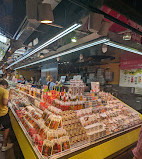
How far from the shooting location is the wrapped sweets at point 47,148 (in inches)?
69.8

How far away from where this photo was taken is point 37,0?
2260mm

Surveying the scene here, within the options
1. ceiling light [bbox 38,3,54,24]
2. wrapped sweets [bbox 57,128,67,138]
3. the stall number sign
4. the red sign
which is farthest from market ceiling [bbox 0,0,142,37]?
the red sign

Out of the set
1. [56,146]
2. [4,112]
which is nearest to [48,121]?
[56,146]

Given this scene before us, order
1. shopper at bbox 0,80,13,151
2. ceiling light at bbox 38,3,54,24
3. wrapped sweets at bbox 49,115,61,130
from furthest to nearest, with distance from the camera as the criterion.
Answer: shopper at bbox 0,80,13,151 → ceiling light at bbox 38,3,54,24 → wrapped sweets at bbox 49,115,61,130

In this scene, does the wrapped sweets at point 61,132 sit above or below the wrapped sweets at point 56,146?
above

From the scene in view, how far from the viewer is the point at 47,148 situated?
1798mm

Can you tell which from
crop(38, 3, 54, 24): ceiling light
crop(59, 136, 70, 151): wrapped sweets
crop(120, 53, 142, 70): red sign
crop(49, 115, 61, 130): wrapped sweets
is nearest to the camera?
crop(59, 136, 70, 151): wrapped sweets

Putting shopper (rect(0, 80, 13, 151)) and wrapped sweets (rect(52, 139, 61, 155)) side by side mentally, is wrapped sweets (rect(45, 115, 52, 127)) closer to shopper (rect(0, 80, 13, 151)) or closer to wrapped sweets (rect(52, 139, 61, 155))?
wrapped sweets (rect(52, 139, 61, 155))

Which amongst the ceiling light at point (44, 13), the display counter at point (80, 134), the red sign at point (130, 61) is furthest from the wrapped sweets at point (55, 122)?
the red sign at point (130, 61)

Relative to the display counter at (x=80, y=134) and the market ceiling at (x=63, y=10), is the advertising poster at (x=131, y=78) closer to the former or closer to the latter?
the display counter at (x=80, y=134)

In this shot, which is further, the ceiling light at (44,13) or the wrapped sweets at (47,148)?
the ceiling light at (44,13)

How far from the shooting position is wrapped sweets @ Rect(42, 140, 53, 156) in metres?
1.77

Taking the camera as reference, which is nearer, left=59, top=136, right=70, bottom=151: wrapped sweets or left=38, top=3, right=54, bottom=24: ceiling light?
left=59, top=136, right=70, bottom=151: wrapped sweets

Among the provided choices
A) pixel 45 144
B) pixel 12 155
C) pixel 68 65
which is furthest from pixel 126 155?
pixel 68 65
